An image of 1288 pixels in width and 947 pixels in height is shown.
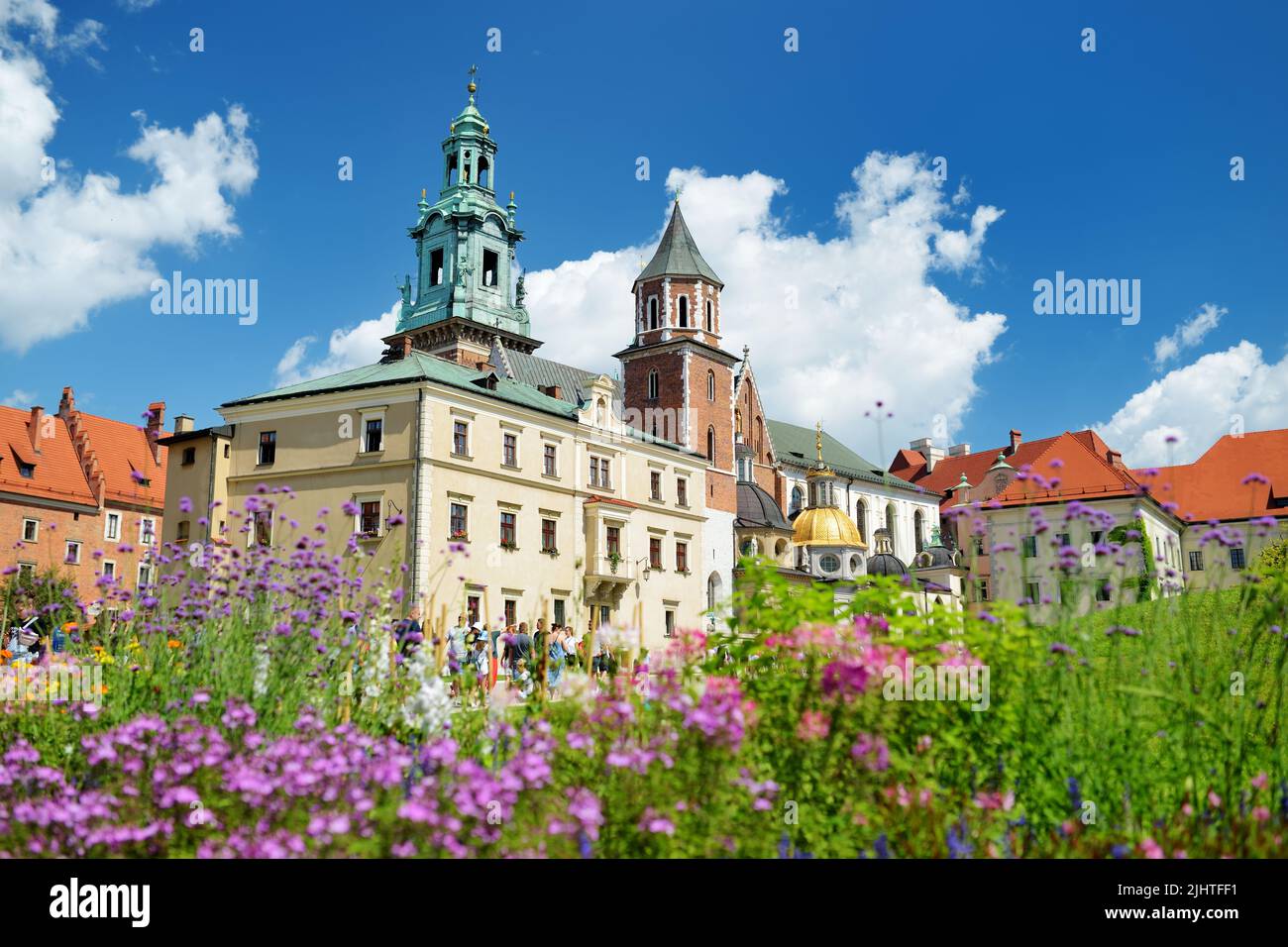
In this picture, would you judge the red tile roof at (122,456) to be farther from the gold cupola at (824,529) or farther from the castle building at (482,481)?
the gold cupola at (824,529)

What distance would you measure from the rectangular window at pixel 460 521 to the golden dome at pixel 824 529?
33.7m

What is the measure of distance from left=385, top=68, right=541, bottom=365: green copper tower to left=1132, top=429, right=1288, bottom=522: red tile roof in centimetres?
4332

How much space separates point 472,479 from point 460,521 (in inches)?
59.3

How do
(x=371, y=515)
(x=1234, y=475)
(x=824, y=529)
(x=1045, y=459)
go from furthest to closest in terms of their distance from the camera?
(x=824, y=529) → (x=1234, y=475) → (x=371, y=515) → (x=1045, y=459)

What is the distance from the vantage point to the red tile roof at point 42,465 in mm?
52406

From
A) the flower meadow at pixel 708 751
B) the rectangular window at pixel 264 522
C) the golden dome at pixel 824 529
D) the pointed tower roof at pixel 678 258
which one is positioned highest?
the pointed tower roof at pixel 678 258

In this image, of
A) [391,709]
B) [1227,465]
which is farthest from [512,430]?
[1227,465]

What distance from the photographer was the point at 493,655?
16422 mm

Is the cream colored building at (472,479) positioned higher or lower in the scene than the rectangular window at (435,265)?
lower

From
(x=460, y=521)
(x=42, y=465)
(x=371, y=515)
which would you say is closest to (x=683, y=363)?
(x=460, y=521)

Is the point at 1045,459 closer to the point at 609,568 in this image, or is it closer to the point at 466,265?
the point at 609,568

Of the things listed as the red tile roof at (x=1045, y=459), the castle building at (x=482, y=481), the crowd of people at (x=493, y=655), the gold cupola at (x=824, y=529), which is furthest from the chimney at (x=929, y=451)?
the crowd of people at (x=493, y=655)

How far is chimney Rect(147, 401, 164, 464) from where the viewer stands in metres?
62.2
